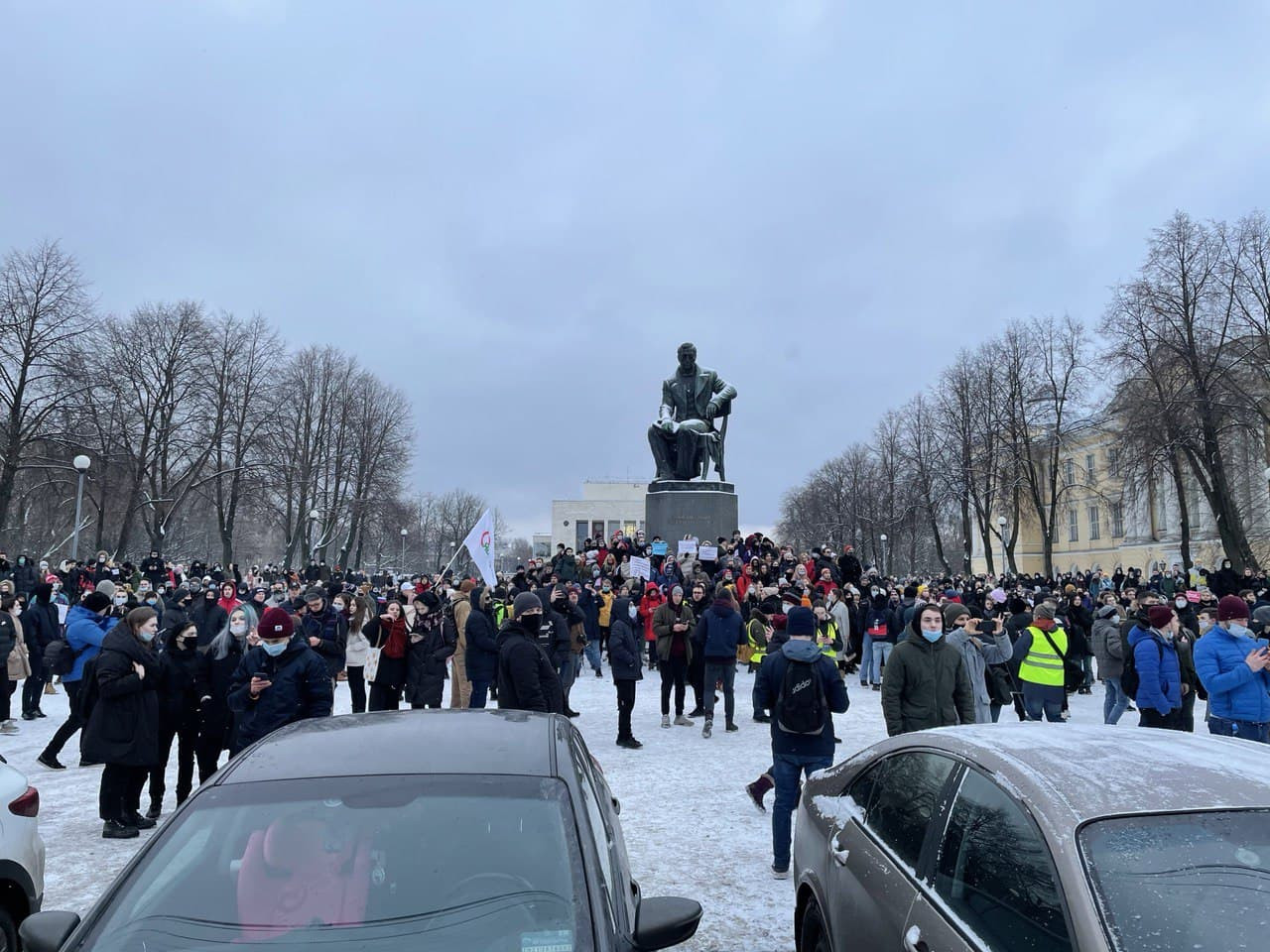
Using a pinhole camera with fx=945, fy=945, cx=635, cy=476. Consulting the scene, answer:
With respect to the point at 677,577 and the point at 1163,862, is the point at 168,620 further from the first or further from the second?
the point at 1163,862

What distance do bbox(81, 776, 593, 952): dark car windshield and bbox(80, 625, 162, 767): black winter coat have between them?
463 cm

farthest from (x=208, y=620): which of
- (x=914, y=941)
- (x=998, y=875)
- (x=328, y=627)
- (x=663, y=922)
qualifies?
(x=998, y=875)

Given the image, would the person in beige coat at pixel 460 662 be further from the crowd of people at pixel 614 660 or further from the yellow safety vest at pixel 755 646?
the yellow safety vest at pixel 755 646

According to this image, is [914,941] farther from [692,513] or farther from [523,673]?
[692,513]

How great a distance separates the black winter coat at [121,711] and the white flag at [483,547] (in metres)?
10.4

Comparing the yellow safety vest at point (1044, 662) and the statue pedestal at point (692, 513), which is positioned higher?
the statue pedestal at point (692, 513)

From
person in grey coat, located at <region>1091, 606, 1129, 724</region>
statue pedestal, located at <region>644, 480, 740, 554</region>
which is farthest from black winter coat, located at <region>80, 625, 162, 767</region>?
statue pedestal, located at <region>644, 480, 740, 554</region>

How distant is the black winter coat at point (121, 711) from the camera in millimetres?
6906

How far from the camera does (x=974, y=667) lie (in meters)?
9.66

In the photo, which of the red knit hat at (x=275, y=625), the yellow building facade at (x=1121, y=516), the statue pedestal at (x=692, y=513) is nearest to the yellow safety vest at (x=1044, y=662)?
the red knit hat at (x=275, y=625)

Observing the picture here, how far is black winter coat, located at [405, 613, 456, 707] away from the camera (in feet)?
34.9

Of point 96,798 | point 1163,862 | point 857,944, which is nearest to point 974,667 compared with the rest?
point 857,944

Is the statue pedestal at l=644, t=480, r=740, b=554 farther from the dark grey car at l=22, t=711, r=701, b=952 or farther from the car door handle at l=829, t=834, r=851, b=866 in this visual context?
the dark grey car at l=22, t=711, r=701, b=952

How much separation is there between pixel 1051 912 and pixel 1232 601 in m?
6.02
